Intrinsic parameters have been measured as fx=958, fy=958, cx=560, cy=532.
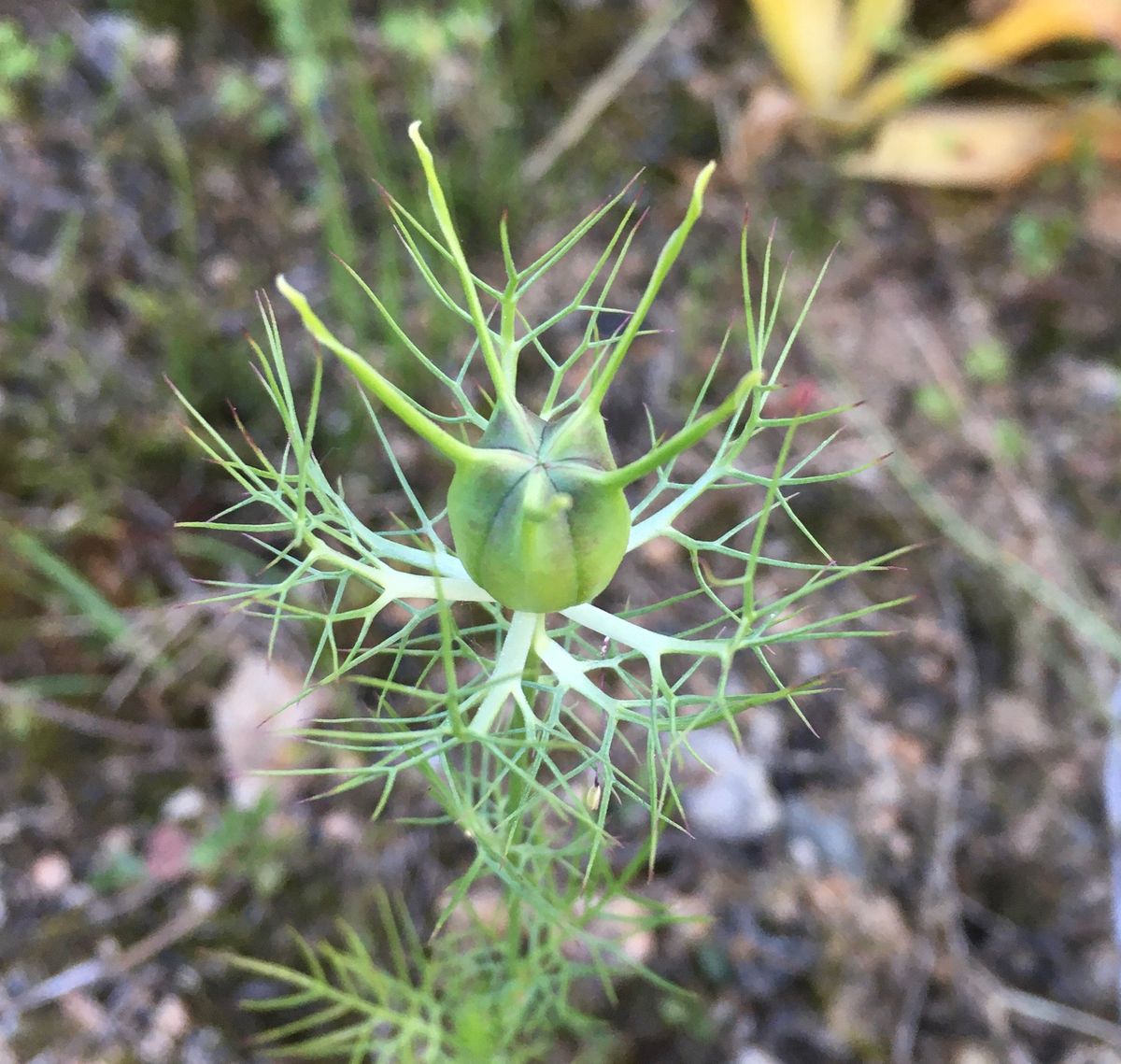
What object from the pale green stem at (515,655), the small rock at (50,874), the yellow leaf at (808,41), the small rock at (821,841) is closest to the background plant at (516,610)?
the pale green stem at (515,655)

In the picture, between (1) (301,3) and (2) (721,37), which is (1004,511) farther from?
(1) (301,3)

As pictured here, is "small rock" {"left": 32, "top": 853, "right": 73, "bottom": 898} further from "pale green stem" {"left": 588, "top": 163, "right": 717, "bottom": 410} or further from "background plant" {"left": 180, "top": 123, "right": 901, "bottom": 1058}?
"pale green stem" {"left": 588, "top": 163, "right": 717, "bottom": 410}

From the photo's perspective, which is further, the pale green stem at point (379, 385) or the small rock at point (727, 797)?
the small rock at point (727, 797)

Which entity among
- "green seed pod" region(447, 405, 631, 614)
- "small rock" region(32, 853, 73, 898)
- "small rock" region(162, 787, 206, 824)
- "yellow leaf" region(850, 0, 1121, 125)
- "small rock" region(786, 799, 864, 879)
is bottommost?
"small rock" region(786, 799, 864, 879)

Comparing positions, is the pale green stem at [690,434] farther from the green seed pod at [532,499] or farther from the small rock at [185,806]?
the small rock at [185,806]

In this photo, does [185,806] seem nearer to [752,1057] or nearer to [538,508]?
[752,1057]

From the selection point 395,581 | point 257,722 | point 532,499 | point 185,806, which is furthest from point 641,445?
point 532,499

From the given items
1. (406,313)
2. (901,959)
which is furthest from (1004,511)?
(406,313)

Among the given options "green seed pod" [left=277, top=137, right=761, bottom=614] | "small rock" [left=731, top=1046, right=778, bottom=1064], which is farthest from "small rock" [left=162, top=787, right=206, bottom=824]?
"green seed pod" [left=277, top=137, right=761, bottom=614]
